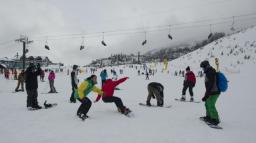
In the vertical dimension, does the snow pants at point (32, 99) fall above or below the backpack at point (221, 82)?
below

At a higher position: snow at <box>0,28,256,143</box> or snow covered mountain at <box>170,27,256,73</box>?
snow covered mountain at <box>170,27,256,73</box>

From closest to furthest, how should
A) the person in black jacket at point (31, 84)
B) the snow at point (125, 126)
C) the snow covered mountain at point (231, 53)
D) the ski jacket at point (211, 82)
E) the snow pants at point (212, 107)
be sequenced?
the snow at point (125, 126), the ski jacket at point (211, 82), the snow pants at point (212, 107), the person in black jacket at point (31, 84), the snow covered mountain at point (231, 53)

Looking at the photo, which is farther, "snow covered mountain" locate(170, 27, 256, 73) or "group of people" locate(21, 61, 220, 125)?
"snow covered mountain" locate(170, 27, 256, 73)

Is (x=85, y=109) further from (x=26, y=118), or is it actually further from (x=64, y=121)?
(x=26, y=118)

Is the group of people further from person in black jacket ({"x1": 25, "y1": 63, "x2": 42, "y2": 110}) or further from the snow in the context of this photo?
the snow

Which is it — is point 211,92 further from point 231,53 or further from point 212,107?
point 231,53

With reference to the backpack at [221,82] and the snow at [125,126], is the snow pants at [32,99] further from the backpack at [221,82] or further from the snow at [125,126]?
the backpack at [221,82]

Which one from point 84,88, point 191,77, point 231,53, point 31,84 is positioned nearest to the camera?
point 84,88

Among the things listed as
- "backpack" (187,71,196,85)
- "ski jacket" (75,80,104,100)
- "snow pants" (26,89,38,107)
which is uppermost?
"backpack" (187,71,196,85)

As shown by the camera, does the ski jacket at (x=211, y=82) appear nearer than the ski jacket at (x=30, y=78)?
Yes

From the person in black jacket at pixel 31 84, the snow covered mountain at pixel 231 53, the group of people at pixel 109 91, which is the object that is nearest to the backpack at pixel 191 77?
the group of people at pixel 109 91

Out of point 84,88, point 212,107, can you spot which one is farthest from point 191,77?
point 84,88

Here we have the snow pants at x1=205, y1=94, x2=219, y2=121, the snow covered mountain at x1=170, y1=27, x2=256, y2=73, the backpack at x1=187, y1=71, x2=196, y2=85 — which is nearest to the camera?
the snow pants at x1=205, y1=94, x2=219, y2=121

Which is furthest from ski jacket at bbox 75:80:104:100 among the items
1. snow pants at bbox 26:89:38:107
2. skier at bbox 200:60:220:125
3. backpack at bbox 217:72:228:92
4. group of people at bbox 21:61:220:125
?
backpack at bbox 217:72:228:92
